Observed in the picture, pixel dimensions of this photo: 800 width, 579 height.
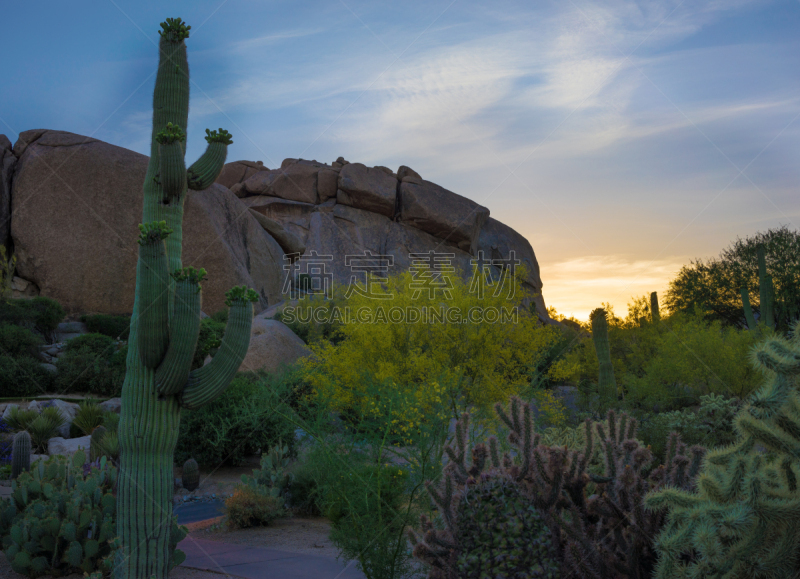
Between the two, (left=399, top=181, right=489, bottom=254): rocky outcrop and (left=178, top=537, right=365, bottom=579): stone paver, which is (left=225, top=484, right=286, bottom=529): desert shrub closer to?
(left=178, top=537, right=365, bottom=579): stone paver

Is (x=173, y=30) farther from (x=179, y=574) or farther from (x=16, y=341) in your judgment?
(x=16, y=341)

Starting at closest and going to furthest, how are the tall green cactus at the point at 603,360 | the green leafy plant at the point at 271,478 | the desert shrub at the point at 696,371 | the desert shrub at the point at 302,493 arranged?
the green leafy plant at the point at 271,478, the desert shrub at the point at 302,493, the desert shrub at the point at 696,371, the tall green cactus at the point at 603,360

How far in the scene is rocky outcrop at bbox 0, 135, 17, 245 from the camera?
993 inches

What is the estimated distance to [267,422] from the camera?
408 inches

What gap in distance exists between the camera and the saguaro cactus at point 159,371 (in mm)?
4527

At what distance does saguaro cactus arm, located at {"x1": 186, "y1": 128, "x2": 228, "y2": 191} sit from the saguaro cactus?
0.34 meters

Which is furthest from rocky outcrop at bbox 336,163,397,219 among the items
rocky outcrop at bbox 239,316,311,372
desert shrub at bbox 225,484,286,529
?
desert shrub at bbox 225,484,286,529

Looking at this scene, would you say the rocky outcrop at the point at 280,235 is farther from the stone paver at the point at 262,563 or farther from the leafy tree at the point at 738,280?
the stone paver at the point at 262,563

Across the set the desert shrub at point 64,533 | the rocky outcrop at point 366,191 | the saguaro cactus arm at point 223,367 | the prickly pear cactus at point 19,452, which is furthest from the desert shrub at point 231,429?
the rocky outcrop at point 366,191

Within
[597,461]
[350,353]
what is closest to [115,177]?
[350,353]

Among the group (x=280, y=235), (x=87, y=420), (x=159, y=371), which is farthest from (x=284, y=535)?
(x=280, y=235)

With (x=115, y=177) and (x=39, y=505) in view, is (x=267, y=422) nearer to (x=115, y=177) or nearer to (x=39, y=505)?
(x=39, y=505)

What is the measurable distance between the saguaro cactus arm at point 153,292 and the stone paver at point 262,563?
1.92 metres

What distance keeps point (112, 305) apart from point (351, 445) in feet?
72.7
